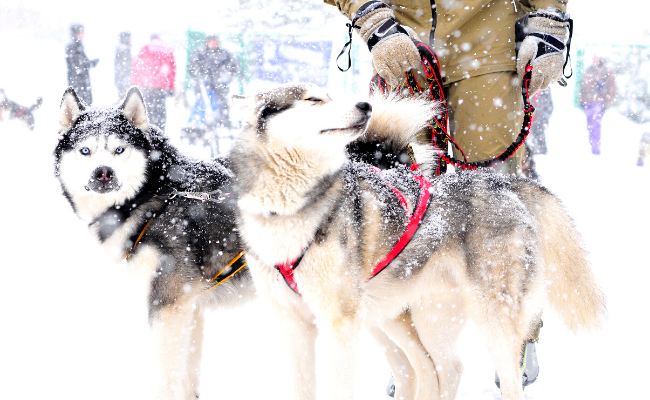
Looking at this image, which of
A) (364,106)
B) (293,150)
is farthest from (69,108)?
(364,106)

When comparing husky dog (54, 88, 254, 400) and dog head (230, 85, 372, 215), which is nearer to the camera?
dog head (230, 85, 372, 215)

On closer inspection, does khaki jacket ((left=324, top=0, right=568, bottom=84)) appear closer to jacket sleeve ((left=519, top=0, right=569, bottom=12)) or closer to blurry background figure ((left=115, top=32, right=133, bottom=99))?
jacket sleeve ((left=519, top=0, right=569, bottom=12))

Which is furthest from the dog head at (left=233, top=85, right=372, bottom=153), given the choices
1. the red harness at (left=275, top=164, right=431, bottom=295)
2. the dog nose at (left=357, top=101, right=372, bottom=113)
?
the red harness at (left=275, top=164, right=431, bottom=295)

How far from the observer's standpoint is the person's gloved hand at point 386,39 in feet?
7.56

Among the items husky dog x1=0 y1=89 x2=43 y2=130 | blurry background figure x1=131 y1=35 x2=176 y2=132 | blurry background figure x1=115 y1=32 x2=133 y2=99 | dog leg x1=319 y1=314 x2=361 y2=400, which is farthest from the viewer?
blurry background figure x1=115 y1=32 x2=133 y2=99

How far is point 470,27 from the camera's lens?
2.44 m

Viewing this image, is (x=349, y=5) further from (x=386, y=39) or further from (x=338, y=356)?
(x=338, y=356)

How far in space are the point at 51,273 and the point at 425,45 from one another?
11.5 ft

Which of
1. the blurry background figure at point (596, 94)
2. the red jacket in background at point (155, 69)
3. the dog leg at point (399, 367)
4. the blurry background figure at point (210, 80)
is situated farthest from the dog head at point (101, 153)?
the blurry background figure at point (596, 94)

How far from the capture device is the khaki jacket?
237cm

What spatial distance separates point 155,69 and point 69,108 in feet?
23.7

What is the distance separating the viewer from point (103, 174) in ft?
7.09

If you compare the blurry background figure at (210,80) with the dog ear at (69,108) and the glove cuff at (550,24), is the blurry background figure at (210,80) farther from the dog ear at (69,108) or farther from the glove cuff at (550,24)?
the glove cuff at (550,24)

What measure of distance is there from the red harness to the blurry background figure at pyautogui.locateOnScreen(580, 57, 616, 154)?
477 inches
